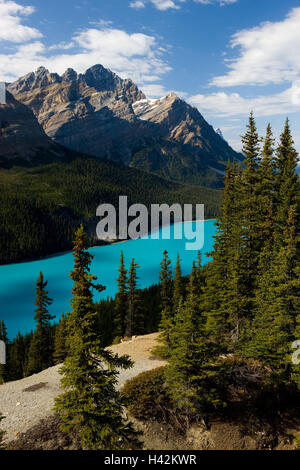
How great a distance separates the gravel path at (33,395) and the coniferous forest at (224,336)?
1.72 meters

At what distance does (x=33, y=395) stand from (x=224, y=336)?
18.3 m

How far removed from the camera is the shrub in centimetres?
2122

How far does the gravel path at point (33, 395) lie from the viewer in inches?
822

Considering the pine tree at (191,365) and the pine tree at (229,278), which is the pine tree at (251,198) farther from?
the pine tree at (191,365)

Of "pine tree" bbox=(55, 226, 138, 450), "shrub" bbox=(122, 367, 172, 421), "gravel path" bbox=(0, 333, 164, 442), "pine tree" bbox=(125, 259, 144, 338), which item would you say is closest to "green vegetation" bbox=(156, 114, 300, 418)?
"shrub" bbox=(122, 367, 172, 421)

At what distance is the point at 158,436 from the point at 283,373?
1031 centimetres

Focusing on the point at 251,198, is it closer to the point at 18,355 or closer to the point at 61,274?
the point at 18,355

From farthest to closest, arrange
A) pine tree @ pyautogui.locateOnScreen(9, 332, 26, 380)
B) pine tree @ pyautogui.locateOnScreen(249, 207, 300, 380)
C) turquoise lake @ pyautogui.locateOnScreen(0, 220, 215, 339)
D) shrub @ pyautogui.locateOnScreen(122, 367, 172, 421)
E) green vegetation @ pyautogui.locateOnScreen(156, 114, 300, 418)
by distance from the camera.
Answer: turquoise lake @ pyautogui.locateOnScreen(0, 220, 215, 339)
pine tree @ pyautogui.locateOnScreen(9, 332, 26, 380)
pine tree @ pyautogui.locateOnScreen(249, 207, 300, 380)
shrub @ pyautogui.locateOnScreen(122, 367, 172, 421)
green vegetation @ pyautogui.locateOnScreen(156, 114, 300, 418)

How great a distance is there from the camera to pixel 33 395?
82.9ft

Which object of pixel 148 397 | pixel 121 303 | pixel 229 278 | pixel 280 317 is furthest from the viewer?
pixel 121 303

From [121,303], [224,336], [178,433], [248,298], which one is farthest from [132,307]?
[178,433]

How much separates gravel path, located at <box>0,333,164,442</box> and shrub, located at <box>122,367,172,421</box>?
197 centimetres

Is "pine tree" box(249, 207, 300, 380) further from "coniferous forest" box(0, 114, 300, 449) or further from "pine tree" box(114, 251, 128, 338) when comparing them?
"pine tree" box(114, 251, 128, 338)

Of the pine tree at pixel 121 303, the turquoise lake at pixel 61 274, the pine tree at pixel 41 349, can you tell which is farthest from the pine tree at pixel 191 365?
the turquoise lake at pixel 61 274
